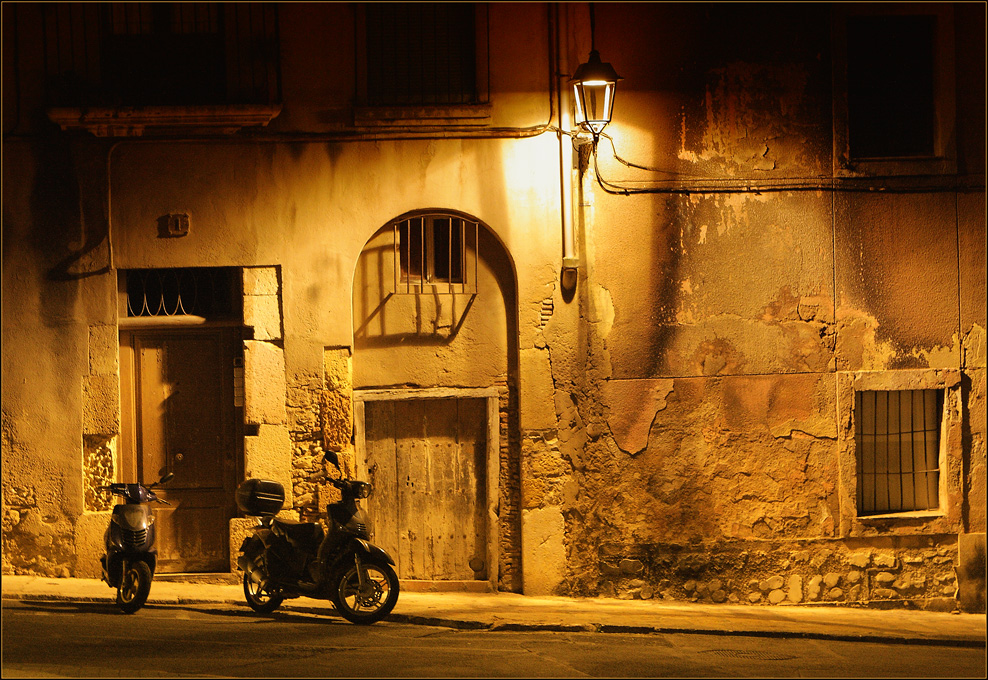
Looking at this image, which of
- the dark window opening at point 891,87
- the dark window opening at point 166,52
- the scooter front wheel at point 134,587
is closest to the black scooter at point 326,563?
the scooter front wheel at point 134,587

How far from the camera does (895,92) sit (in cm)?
906

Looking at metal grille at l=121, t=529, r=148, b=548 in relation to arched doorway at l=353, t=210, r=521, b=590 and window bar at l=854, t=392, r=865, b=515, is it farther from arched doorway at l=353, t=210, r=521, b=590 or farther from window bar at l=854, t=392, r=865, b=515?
window bar at l=854, t=392, r=865, b=515

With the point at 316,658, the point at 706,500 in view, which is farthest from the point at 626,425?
the point at 316,658

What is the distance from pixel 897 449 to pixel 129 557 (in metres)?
7.14

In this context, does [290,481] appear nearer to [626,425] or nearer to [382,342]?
[382,342]

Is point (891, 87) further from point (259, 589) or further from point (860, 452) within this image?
point (259, 589)

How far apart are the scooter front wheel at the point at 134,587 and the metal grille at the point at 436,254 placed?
3.33 m

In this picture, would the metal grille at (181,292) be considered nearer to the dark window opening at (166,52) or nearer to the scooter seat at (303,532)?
the dark window opening at (166,52)

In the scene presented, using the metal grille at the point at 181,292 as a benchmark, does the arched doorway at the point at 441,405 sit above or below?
below

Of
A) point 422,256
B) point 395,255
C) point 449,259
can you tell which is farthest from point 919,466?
point 395,255

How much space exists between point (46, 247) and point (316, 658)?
5025 mm

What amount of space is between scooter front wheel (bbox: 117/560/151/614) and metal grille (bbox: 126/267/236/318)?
2.57 meters

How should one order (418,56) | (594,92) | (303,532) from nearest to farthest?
1. (303,532)
2. (594,92)
3. (418,56)

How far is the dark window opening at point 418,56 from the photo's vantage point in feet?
29.1
